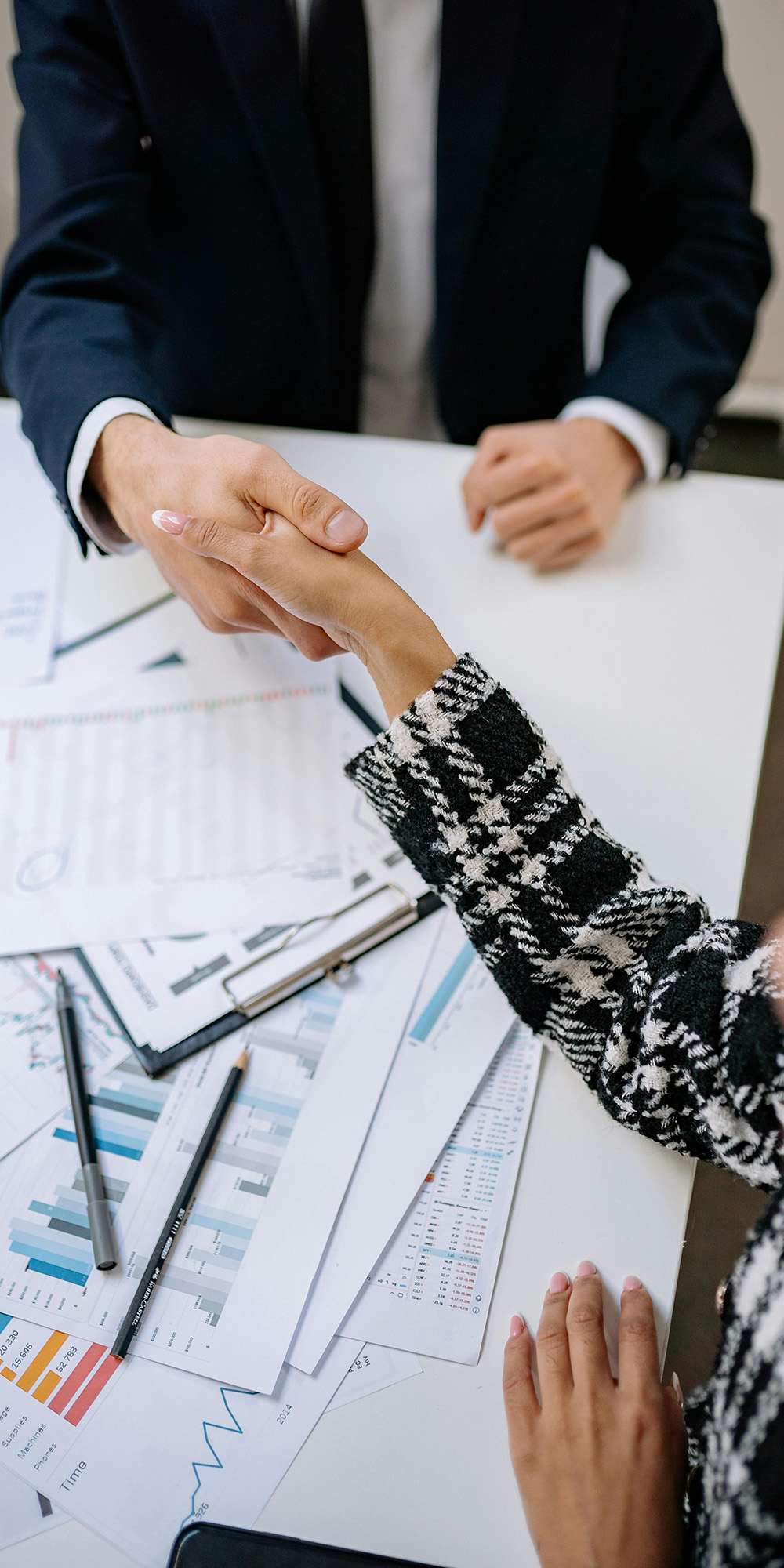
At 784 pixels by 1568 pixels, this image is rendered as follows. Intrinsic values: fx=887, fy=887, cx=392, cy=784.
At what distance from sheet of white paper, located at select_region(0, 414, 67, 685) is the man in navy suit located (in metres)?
0.09

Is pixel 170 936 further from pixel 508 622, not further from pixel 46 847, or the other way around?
pixel 508 622

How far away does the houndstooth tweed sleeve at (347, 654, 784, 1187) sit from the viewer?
527 millimetres

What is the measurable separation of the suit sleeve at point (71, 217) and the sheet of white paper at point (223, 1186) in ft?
1.49

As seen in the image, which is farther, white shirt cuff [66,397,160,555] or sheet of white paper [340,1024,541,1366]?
white shirt cuff [66,397,160,555]

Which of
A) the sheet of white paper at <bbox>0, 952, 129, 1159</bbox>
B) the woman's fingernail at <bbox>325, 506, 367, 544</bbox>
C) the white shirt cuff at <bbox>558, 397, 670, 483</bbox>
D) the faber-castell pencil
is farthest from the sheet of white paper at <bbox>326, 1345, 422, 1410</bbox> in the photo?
the white shirt cuff at <bbox>558, 397, 670, 483</bbox>

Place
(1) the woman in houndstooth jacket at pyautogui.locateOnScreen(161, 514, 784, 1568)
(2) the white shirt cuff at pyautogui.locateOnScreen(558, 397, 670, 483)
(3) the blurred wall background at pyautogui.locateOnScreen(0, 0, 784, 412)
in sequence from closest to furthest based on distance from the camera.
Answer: (1) the woman in houndstooth jacket at pyautogui.locateOnScreen(161, 514, 784, 1568) < (2) the white shirt cuff at pyautogui.locateOnScreen(558, 397, 670, 483) < (3) the blurred wall background at pyautogui.locateOnScreen(0, 0, 784, 412)

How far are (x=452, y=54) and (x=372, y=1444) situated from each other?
103 cm

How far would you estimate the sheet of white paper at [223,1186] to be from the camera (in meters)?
0.49

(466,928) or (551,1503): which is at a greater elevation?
(466,928)

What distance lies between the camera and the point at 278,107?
76 centimetres

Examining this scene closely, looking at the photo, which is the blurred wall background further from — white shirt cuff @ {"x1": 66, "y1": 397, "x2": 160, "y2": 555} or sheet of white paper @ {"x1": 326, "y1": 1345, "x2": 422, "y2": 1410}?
sheet of white paper @ {"x1": 326, "y1": 1345, "x2": 422, "y2": 1410}

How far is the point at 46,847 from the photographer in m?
0.65

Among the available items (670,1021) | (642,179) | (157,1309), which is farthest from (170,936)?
(642,179)

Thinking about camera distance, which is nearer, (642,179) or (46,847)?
(46,847)
